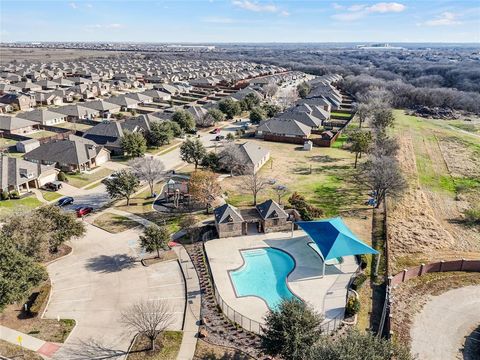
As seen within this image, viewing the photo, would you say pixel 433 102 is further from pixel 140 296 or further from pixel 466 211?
pixel 140 296

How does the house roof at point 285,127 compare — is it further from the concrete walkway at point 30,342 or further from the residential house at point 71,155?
the concrete walkway at point 30,342

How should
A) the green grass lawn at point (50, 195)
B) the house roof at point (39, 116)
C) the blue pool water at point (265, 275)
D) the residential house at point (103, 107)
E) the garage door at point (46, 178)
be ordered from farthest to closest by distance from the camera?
the residential house at point (103, 107)
the house roof at point (39, 116)
the garage door at point (46, 178)
the green grass lawn at point (50, 195)
the blue pool water at point (265, 275)

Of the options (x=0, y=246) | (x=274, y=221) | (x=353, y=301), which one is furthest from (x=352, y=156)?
(x=0, y=246)

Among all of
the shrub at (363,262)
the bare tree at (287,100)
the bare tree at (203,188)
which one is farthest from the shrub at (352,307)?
the bare tree at (287,100)

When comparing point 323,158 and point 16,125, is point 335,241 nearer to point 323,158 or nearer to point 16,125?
point 323,158

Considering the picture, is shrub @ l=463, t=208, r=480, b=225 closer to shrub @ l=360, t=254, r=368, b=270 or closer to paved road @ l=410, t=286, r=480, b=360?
paved road @ l=410, t=286, r=480, b=360
